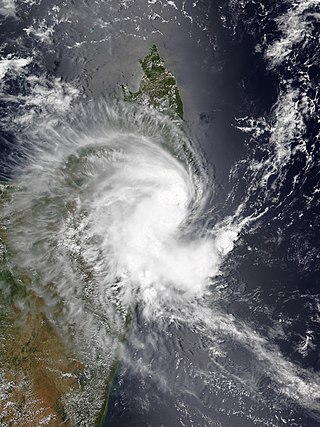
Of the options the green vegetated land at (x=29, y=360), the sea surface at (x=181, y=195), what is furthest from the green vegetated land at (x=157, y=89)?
the green vegetated land at (x=29, y=360)

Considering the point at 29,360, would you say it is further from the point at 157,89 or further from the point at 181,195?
the point at 157,89

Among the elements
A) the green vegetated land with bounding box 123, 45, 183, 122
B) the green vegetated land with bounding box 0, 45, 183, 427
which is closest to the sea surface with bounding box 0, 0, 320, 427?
the green vegetated land with bounding box 123, 45, 183, 122

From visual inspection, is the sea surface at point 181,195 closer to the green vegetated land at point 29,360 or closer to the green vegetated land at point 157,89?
A: the green vegetated land at point 157,89

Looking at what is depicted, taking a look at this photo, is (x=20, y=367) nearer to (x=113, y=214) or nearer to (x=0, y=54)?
(x=113, y=214)

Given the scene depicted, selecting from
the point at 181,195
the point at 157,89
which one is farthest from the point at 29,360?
the point at 157,89

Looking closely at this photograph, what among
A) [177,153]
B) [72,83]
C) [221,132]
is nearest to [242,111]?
[221,132]

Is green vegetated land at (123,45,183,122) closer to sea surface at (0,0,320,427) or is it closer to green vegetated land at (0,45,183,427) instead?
sea surface at (0,0,320,427)

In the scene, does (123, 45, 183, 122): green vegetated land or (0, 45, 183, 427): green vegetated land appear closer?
(0, 45, 183, 427): green vegetated land

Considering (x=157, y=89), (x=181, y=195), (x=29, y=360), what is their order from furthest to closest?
(x=157, y=89) < (x=181, y=195) < (x=29, y=360)

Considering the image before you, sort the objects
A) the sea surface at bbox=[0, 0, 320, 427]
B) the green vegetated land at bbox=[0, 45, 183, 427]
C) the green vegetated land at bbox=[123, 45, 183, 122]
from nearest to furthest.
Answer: the green vegetated land at bbox=[0, 45, 183, 427] → the sea surface at bbox=[0, 0, 320, 427] → the green vegetated land at bbox=[123, 45, 183, 122]
